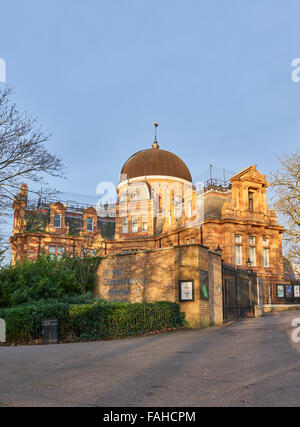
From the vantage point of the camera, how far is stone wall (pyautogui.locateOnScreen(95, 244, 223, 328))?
1742cm

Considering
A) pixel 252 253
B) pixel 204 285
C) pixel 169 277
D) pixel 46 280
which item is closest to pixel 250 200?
pixel 252 253

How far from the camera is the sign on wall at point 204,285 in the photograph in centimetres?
1742

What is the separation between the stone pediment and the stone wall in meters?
19.5

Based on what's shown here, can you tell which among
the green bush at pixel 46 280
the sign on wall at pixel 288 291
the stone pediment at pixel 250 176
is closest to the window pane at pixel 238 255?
the sign on wall at pixel 288 291

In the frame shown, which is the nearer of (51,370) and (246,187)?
(51,370)

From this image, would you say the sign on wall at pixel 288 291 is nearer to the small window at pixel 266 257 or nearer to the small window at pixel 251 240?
the small window at pixel 266 257

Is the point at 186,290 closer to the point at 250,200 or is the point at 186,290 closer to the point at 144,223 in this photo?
the point at 250,200

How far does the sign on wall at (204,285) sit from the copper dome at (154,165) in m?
37.0

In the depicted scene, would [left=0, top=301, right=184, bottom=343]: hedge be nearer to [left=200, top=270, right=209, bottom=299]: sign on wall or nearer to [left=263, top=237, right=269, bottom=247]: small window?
[left=200, top=270, right=209, bottom=299]: sign on wall

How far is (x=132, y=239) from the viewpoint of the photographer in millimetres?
45594

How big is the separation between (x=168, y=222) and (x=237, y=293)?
2163cm
